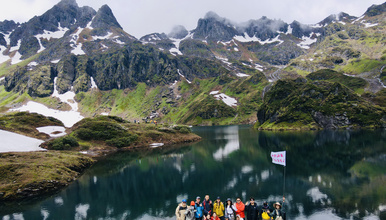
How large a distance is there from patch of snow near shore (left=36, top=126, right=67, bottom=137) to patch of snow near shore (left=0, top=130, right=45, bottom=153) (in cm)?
1839

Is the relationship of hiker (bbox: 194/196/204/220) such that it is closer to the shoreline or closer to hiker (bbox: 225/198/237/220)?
hiker (bbox: 225/198/237/220)

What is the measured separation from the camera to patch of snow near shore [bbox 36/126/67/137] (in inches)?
3763

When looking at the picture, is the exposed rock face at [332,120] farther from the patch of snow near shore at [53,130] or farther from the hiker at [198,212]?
the patch of snow near shore at [53,130]

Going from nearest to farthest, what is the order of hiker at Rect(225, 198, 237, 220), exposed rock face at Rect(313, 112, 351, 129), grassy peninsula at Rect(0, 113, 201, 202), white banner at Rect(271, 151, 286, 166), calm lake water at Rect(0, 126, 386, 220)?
hiker at Rect(225, 198, 237, 220), white banner at Rect(271, 151, 286, 166), calm lake water at Rect(0, 126, 386, 220), grassy peninsula at Rect(0, 113, 201, 202), exposed rock face at Rect(313, 112, 351, 129)

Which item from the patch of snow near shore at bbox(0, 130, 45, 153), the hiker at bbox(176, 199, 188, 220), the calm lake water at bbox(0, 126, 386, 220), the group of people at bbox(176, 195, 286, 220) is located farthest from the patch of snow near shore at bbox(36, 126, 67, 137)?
the group of people at bbox(176, 195, 286, 220)

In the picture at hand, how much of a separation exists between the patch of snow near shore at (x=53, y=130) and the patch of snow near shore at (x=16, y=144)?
60.3ft

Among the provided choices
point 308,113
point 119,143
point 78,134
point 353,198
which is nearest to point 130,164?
point 119,143

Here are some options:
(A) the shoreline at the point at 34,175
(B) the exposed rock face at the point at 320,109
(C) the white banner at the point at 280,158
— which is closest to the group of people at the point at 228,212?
(C) the white banner at the point at 280,158

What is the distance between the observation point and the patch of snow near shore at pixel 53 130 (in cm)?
9558

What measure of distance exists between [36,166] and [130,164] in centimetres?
2412

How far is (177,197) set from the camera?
33.8 meters

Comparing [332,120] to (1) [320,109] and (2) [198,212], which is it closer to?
(1) [320,109]

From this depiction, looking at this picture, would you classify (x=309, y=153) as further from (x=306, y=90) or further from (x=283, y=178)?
(x=306, y=90)

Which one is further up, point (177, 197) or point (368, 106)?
point (368, 106)
